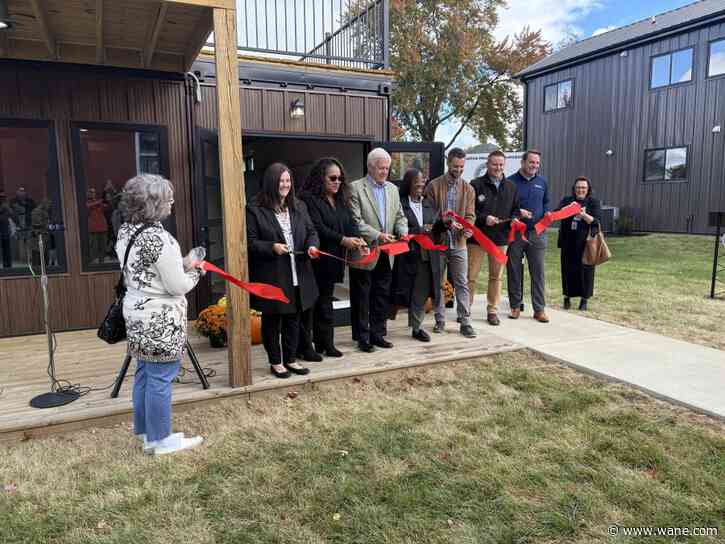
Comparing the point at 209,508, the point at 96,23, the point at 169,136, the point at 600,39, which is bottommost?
the point at 209,508

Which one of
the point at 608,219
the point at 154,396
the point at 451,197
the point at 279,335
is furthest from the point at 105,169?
the point at 608,219

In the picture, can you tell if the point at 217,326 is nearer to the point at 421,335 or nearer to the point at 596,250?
the point at 421,335

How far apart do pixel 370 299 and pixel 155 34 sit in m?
2.80

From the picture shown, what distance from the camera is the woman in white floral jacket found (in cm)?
252

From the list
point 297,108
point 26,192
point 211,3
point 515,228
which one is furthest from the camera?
point 297,108

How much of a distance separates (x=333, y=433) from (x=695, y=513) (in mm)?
1767

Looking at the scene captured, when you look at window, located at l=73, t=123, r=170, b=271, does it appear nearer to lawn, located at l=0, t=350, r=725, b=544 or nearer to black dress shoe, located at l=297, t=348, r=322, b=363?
black dress shoe, located at l=297, t=348, r=322, b=363

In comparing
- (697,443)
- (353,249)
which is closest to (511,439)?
(697,443)

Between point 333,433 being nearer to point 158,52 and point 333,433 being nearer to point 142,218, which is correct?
point 142,218

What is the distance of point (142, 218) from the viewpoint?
2.53m

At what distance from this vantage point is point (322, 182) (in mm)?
4062

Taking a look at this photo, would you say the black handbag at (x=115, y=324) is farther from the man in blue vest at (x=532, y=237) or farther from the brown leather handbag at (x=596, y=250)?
the brown leather handbag at (x=596, y=250)

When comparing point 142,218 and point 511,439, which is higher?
point 142,218

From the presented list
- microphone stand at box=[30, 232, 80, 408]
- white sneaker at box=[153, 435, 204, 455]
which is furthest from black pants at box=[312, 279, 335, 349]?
microphone stand at box=[30, 232, 80, 408]
